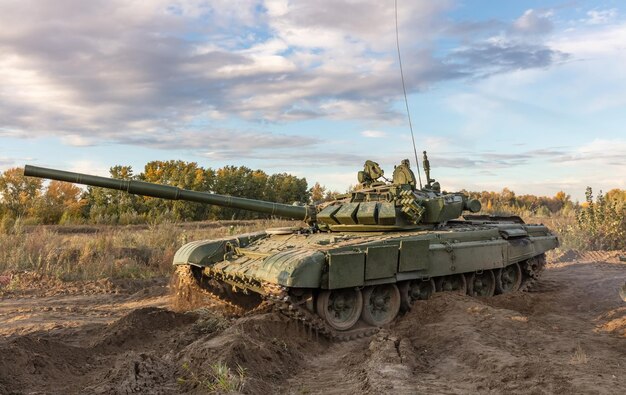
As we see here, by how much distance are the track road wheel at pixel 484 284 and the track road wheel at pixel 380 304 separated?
2392 mm

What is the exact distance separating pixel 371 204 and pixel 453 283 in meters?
2.14

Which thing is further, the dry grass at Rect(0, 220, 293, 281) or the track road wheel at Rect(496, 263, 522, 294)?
the dry grass at Rect(0, 220, 293, 281)

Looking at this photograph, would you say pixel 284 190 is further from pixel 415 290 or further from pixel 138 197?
pixel 415 290

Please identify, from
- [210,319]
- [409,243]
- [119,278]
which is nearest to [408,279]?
[409,243]

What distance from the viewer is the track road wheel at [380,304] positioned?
873 centimetres

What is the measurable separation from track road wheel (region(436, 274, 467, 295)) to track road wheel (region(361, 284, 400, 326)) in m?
1.29

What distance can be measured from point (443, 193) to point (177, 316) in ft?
19.5

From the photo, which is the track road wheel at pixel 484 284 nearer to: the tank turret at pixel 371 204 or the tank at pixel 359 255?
the tank at pixel 359 255

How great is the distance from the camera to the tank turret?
9648 mm

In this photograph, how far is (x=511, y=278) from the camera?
477 inches

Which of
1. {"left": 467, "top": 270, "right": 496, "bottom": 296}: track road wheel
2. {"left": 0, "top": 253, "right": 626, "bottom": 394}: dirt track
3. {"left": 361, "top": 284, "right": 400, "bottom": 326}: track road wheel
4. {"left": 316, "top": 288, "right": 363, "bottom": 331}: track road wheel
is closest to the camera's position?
{"left": 0, "top": 253, "right": 626, "bottom": 394}: dirt track

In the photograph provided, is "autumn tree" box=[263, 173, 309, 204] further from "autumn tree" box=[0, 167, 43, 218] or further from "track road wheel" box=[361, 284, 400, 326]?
"track road wheel" box=[361, 284, 400, 326]

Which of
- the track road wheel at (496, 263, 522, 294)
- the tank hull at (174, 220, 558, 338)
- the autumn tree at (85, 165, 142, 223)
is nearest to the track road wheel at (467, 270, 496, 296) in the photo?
the tank hull at (174, 220, 558, 338)

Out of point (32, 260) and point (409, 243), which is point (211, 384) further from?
point (32, 260)
